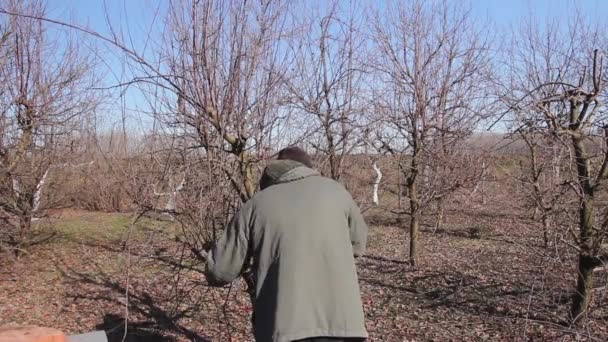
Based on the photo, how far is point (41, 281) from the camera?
30.8 feet

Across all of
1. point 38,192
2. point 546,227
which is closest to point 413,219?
point 546,227

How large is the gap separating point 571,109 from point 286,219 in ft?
10.7

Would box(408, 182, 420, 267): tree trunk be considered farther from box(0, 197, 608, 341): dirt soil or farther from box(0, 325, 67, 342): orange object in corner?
box(0, 325, 67, 342): orange object in corner

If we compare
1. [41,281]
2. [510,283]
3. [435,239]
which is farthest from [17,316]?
[435,239]

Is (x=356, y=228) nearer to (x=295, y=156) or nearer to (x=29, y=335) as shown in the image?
(x=295, y=156)

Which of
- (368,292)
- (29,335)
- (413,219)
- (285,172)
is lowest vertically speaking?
(368,292)

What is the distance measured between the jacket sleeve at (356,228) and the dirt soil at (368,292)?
5.59 feet

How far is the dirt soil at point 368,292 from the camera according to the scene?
5.95 m

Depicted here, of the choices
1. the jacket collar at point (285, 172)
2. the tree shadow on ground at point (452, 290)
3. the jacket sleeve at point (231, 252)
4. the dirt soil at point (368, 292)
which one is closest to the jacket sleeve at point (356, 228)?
the jacket collar at point (285, 172)

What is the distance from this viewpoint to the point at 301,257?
8.70ft

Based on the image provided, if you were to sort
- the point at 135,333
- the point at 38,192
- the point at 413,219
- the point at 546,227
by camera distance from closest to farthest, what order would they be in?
the point at 546,227 < the point at 135,333 < the point at 413,219 < the point at 38,192

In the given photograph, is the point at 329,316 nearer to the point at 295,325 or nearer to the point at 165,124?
the point at 295,325

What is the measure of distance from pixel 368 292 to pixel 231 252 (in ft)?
19.3

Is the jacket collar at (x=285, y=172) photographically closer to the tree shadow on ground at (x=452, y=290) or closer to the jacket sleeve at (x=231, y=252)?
the jacket sleeve at (x=231, y=252)
